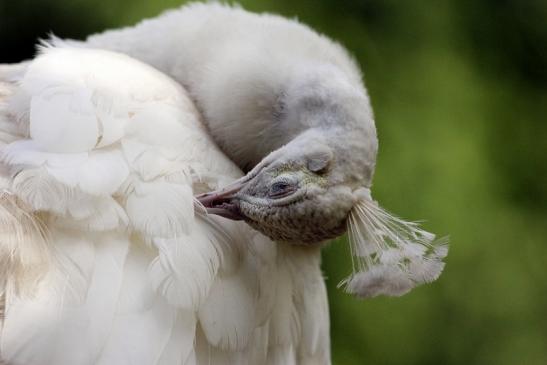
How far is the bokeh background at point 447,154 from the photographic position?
10.8 ft

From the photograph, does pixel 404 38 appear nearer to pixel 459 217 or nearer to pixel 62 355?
pixel 459 217

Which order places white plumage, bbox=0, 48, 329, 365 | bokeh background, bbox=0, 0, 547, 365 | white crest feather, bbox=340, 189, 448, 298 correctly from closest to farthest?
1. white plumage, bbox=0, 48, 329, 365
2. white crest feather, bbox=340, 189, 448, 298
3. bokeh background, bbox=0, 0, 547, 365

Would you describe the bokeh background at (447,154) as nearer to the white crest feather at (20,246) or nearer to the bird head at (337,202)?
the bird head at (337,202)

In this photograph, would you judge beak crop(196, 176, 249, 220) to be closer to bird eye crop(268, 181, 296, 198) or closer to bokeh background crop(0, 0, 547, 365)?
bird eye crop(268, 181, 296, 198)

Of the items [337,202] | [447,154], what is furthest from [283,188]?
[447,154]

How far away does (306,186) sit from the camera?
5.81 feet

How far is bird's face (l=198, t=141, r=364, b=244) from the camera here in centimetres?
176

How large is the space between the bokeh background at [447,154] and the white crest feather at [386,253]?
A: 1453 millimetres

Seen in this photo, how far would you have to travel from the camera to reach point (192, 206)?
5.70ft

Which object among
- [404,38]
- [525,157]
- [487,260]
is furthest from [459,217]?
[404,38]

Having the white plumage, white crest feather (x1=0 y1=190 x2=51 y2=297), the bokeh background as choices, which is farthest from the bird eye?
the bokeh background

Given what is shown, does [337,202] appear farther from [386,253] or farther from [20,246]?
[20,246]

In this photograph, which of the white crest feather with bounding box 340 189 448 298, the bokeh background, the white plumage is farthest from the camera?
the bokeh background

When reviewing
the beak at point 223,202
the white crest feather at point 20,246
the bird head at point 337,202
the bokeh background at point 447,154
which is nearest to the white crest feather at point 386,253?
the bird head at point 337,202
